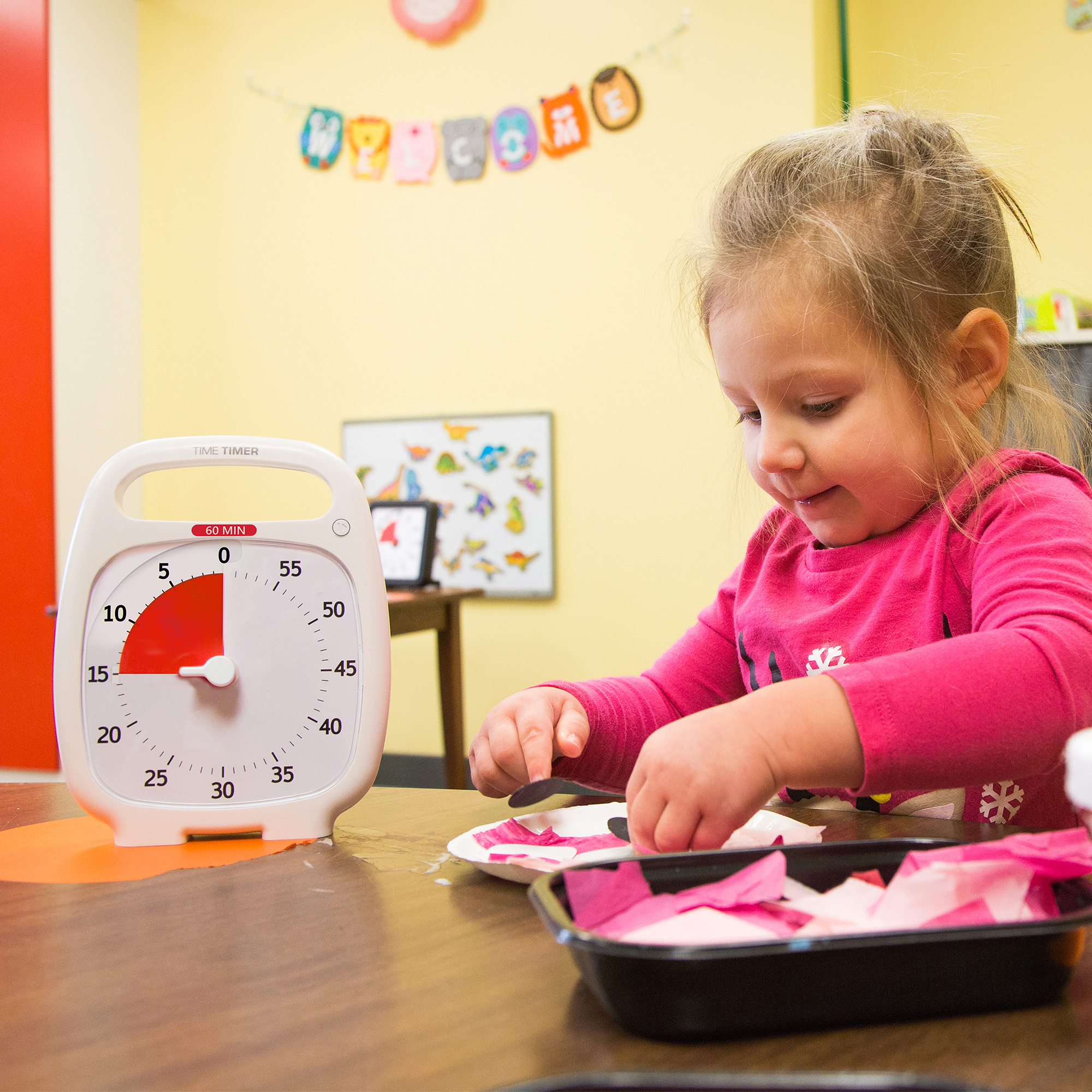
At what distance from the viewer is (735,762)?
1.46 feet

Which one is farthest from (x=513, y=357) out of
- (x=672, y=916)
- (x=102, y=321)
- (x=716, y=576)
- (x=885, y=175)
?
(x=672, y=916)

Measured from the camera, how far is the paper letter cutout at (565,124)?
261 cm

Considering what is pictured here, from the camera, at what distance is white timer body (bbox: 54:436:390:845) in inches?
23.5

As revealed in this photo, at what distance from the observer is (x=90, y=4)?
2.90m

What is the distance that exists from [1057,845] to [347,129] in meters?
2.89

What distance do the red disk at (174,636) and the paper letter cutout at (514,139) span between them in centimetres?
231

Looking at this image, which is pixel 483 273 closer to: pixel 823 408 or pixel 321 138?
pixel 321 138

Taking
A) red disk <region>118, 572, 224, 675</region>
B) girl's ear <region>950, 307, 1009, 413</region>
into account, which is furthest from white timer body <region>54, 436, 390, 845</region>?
girl's ear <region>950, 307, 1009, 413</region>

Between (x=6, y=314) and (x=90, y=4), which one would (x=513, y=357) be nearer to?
(x=6, y=314)

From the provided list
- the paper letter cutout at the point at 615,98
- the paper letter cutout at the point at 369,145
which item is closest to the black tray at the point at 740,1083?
the paper letter cutout at the point at 615,98

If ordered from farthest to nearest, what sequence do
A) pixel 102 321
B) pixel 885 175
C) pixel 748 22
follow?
pixel 102 321 → pixel 748 22 → pixel 885 175

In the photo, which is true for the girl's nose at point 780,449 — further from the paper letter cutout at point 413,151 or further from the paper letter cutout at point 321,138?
the paper letter cutout at point 321,138

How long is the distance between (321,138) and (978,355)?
8.40 ft

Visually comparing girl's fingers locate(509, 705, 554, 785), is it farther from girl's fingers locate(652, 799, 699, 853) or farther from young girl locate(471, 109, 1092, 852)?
girl's fingers locate(652, 799, 699, 853)
